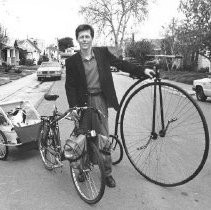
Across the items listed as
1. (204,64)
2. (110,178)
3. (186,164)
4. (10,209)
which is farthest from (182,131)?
(204,64)

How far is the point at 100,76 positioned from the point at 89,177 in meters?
1.19

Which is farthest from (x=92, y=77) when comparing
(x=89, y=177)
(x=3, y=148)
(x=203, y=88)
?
(x=203, y=88)

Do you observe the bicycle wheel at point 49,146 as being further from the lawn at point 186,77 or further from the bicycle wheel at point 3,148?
the lawn at point 186,77

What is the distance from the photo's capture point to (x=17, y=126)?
5.92m

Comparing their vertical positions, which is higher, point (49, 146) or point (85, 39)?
point (85, 39)

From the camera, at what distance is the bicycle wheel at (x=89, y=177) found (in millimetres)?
3998

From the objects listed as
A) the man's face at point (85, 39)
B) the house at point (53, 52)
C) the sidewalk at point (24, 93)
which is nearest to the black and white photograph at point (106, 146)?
the man's face at point (85, 39)

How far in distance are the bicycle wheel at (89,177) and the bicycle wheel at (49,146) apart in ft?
1.75

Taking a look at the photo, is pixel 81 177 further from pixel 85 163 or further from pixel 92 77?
pixel 92 77

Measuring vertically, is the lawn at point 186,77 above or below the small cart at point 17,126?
below

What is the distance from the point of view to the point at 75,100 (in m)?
4.50

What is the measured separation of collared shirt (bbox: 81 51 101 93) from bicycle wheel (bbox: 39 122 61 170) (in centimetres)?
87

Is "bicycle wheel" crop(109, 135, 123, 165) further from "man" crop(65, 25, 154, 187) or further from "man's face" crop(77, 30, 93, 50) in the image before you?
"man's face" crop(77, 30, 93, 50)

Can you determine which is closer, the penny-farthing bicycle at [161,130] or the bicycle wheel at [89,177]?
the bicycle wheel at [89,177]
